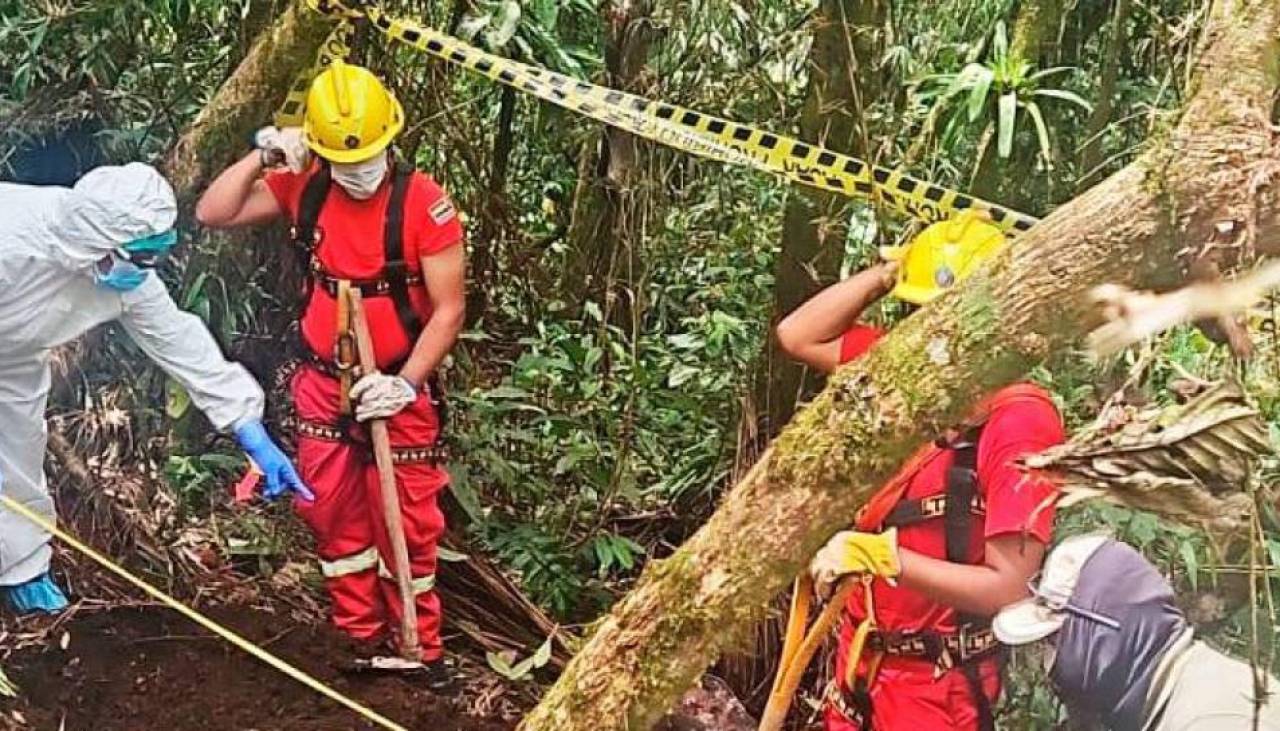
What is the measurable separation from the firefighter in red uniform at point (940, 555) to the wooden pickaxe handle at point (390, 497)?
Answer: 4.34ft

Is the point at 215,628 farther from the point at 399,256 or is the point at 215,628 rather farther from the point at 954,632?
the point at 954,632

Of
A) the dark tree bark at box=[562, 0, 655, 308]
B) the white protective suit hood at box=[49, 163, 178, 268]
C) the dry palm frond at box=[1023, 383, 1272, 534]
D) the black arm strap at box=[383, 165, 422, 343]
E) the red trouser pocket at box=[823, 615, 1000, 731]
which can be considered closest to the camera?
the dry palm frond at box=[1023, 383, 1272, 534]

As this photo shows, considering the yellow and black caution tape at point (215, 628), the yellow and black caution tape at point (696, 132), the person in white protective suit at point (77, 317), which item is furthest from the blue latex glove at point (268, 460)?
the yellow and black caution tape at point (696, 132)

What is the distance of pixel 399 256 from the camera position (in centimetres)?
374

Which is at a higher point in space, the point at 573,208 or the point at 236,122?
the point at 236,122

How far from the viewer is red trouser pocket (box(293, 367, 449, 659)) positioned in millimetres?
3920

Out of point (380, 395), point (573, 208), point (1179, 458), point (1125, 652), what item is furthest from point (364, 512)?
point (1179, 458)

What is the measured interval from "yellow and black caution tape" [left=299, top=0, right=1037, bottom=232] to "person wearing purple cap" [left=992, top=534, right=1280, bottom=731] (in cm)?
111

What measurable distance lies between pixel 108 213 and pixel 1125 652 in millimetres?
2334

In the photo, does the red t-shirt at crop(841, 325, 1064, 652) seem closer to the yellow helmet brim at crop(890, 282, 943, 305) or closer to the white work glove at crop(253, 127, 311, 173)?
the yellow helmet brim at crop(890, 282, 943, 305)

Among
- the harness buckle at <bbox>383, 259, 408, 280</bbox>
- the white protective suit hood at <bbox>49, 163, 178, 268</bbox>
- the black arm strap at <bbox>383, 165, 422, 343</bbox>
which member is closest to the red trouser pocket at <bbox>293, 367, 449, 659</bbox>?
the black arm strap at <bbox>383, 165, 422, 343</bbox>

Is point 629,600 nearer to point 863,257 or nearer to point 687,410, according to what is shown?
point 863,257

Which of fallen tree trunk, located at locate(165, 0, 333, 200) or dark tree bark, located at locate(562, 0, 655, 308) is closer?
fallen tree trunk, located at locate(165, 0, 333, 200)

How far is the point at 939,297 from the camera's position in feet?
6.51
